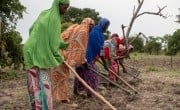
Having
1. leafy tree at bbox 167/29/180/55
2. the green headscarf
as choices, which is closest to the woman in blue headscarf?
the green headscarf

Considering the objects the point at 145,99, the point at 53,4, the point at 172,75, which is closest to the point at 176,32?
the point at 172,75

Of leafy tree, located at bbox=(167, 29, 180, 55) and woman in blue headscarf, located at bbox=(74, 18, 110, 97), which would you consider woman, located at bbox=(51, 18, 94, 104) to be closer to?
woman in blue headscarf, located at bbox=(74, 18, 110, 97)

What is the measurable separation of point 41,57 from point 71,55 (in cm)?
289

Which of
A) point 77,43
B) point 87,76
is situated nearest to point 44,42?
point 77,43

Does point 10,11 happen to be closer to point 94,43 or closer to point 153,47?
point 94,43

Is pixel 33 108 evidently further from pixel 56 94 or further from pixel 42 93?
pixel 56 94

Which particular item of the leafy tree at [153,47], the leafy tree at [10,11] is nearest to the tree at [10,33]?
the leafy tree at [10,11]

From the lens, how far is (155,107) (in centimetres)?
945

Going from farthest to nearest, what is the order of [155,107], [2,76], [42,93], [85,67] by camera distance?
1. [2,76]
2. [85,67]
3. [155,107]
4. [42,93]

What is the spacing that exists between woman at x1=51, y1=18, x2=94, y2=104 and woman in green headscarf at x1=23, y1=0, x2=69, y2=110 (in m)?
A: 2.43

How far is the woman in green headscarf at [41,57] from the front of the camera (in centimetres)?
694

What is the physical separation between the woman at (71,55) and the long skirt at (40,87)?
8.20 feet

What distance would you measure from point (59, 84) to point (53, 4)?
253 centimetres

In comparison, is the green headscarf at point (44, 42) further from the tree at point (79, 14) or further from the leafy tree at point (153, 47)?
the leafy tree at point (153, 47)
